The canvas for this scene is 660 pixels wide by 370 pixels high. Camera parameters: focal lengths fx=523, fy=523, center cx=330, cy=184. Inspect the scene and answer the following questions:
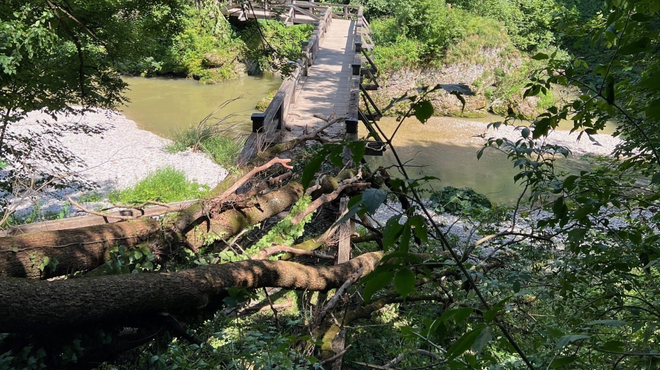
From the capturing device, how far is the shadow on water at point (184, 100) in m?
18.7

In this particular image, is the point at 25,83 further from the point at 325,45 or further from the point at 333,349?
the point at 325,45

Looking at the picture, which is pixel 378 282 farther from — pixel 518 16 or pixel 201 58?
pixel 518 16

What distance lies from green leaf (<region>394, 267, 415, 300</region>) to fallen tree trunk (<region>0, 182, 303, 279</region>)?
2.46 meters

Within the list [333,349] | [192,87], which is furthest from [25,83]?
[192,87]

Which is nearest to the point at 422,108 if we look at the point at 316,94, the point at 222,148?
the point at 316,94

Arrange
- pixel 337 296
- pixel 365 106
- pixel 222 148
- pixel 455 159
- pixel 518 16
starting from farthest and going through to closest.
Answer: pixel 518 16 → pixel 455 159 → pixel 222 148 → pixel 365 106 → pixel 337 296

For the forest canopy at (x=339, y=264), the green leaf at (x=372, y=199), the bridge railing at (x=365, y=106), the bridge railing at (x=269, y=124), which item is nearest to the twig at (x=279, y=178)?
the forest canopy at (x=339, y=264)

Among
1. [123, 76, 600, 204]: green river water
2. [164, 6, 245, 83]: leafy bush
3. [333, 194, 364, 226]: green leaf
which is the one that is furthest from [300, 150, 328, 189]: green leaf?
[164, 6, 245, 83]: leafy bush

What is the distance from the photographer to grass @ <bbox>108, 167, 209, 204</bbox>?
1100 centimetres

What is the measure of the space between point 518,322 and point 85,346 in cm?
333

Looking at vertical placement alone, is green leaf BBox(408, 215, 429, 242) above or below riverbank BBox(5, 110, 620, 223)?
above

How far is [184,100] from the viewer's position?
21250 mm

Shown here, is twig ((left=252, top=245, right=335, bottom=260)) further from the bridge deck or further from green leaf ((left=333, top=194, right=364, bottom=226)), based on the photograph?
the bridge deck

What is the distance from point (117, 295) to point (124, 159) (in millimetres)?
12487
